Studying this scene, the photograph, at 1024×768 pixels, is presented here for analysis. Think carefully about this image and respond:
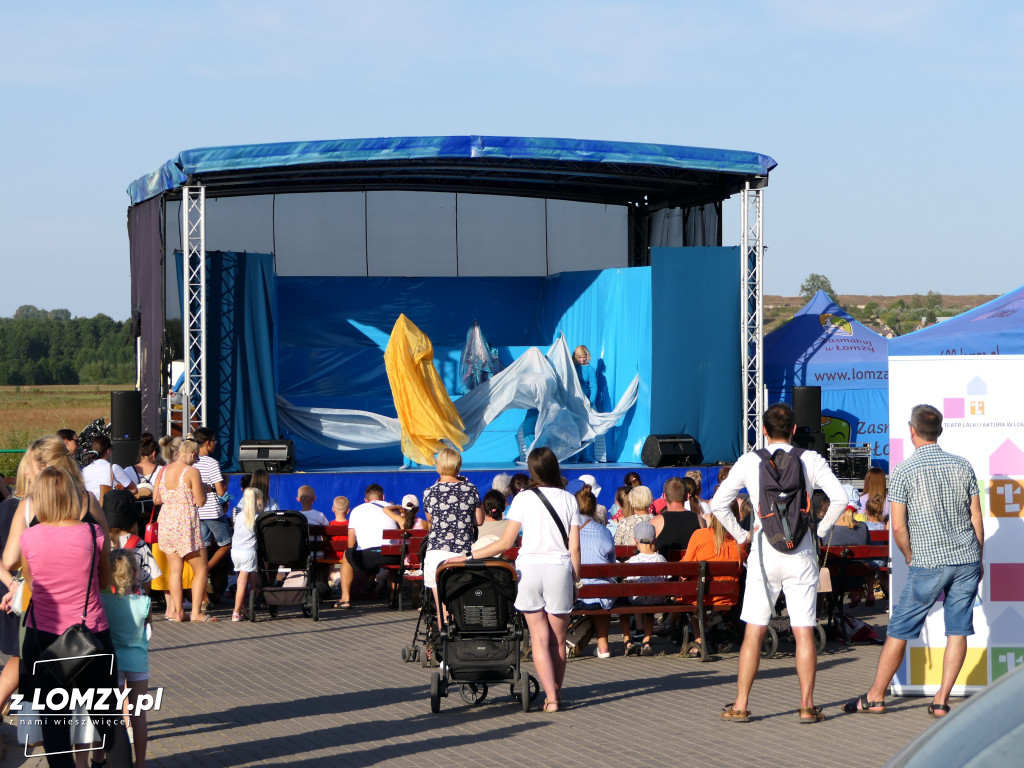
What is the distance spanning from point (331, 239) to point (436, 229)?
6.01 ft

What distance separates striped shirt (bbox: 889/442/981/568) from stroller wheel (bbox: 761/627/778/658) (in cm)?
221

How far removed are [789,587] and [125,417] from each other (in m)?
13.2

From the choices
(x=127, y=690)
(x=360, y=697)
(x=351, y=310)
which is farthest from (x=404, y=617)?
(x=351, y=310)

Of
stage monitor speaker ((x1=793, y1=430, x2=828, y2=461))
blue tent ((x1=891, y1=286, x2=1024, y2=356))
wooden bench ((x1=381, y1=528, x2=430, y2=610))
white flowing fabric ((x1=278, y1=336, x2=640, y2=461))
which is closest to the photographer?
wooden bench ((x1=381, y1=528, x2=430, y2=610))

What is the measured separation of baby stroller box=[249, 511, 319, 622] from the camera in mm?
10180

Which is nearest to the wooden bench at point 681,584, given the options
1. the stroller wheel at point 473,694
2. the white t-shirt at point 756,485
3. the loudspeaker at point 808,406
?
the stroller wheel at point 473,694

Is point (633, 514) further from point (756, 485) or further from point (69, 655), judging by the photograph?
point (69, 655)

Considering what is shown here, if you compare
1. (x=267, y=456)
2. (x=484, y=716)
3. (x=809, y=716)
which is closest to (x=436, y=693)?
(x=484, y=716)

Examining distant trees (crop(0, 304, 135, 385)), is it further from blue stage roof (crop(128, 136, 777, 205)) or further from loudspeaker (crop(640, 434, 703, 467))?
loudspeaker (crop(640, 434, 703, 467))

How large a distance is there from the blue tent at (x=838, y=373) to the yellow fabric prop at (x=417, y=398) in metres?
5.51

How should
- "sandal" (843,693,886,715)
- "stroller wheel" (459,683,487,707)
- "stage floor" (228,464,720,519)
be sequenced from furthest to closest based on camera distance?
"stage floor" (228,464,720,519), "stroller wheel" (459,683,487,707), "sandal" (843,693,886,715)

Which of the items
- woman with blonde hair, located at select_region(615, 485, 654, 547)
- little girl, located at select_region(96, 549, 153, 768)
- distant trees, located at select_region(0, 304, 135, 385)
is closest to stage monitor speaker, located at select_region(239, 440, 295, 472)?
woman with blonde hair, located at select_region(615, 485, 654, 547)

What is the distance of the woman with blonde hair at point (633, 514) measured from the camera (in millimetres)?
9406

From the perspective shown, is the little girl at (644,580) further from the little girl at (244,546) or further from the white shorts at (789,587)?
the little girl at (244,546)
